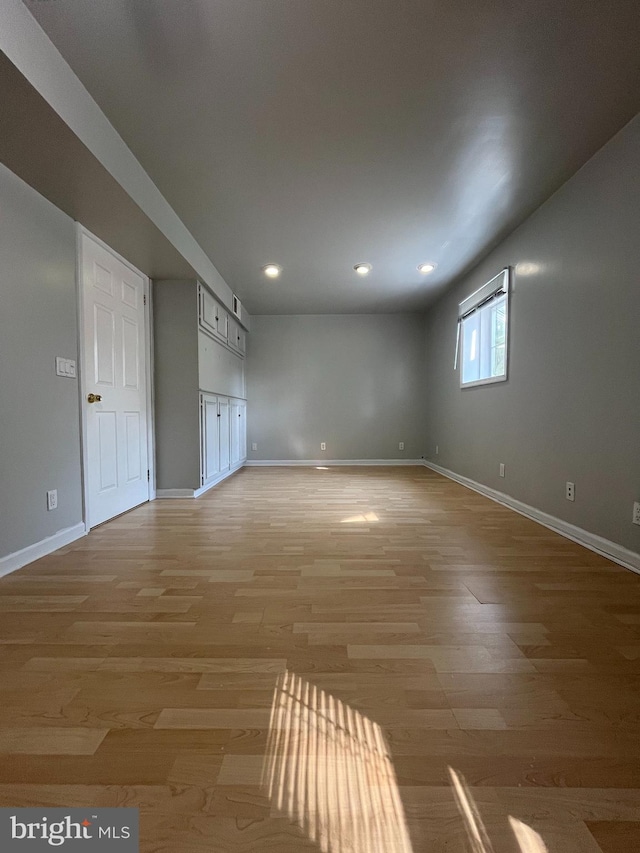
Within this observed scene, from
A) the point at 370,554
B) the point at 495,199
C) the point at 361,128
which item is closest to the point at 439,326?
the point at 495,199

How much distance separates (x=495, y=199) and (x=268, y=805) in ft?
11.0

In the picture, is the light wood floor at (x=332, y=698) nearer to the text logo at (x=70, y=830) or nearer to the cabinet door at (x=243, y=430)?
the text logo at (x=70, y=830)

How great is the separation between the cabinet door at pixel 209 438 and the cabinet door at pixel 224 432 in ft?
0.45

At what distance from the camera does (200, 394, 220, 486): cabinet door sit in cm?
389

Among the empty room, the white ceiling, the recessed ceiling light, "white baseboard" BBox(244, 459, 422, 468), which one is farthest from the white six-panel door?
"white baseboard" BBox(244, 459, 422, 468)

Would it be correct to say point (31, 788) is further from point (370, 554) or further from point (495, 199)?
point (495, 199)

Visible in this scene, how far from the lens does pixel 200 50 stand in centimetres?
160

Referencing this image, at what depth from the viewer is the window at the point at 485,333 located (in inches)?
135

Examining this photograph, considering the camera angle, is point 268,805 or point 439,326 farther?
point 439,326

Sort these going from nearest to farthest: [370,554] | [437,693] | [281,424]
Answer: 1. [437,693]
2. [370,554]
3. [281,424]

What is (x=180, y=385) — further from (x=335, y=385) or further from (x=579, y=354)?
(x=579, y=354)

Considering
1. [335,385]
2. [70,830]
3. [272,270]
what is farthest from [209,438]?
[70,830]

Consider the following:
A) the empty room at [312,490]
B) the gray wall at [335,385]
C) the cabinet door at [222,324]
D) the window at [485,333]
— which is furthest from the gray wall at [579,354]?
the cabinet door at [222,324]

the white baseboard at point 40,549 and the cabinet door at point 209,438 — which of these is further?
the cabinet door at point 209,438
